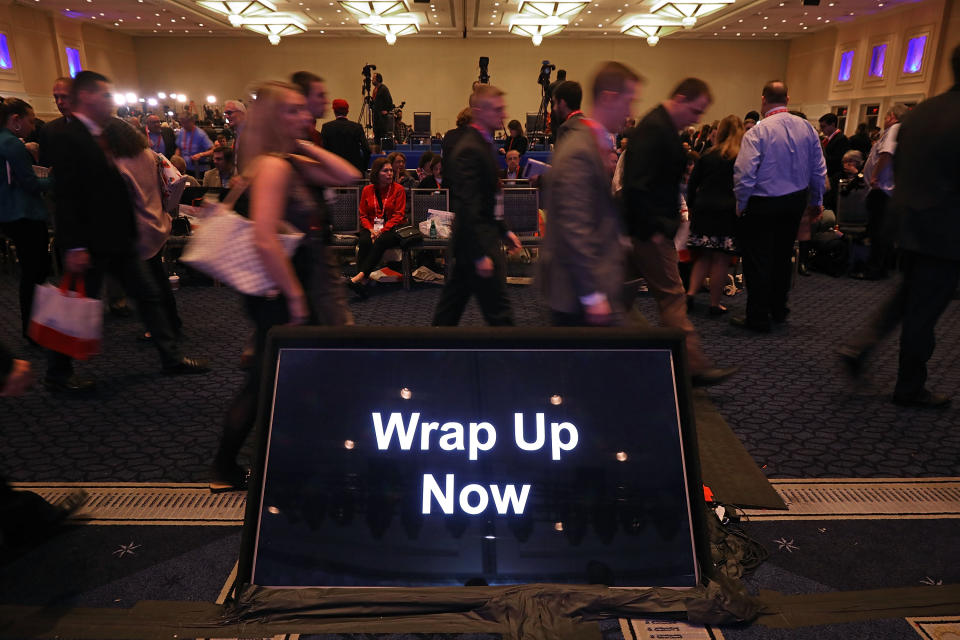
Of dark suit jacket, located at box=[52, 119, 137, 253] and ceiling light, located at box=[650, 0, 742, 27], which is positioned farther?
ceiling light, located at box=[650, 0, 742, 27]

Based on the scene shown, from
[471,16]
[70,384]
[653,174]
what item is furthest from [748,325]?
[471,16]

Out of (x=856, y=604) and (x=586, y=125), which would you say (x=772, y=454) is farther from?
(x=586, y=125)

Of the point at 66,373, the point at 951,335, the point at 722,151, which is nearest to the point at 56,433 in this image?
the point at 66,373

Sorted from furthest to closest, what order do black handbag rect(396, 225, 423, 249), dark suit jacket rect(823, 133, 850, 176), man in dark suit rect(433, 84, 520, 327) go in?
dark suit jacket rect(823, 133, 850, 176) → black handbag rect(396, 225, 423, 249) → man in dark suit rect(433, 84, 520, 327)

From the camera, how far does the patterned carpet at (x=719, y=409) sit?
2.71 metres

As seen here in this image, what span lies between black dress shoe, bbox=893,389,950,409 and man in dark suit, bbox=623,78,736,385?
947 millimetres

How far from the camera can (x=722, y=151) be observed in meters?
4.49

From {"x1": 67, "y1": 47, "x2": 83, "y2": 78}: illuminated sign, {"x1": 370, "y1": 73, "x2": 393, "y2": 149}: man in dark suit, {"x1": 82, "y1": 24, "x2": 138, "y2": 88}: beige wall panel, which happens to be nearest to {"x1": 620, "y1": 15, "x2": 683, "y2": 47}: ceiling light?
{"x1": 370, "y1": 73, "x2": 393, "y2": 149}: man in dark suit

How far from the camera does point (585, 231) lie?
7.09 feet

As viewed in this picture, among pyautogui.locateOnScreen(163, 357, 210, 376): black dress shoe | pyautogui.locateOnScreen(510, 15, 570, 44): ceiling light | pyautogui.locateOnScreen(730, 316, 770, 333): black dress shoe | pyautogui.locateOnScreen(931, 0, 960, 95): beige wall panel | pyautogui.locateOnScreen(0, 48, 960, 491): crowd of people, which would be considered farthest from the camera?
pyautogui.locateOnScreen(510, 15, 570, 44): ceiling light

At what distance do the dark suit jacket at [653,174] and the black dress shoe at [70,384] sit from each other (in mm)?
3163

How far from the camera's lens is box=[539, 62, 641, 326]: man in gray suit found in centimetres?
216

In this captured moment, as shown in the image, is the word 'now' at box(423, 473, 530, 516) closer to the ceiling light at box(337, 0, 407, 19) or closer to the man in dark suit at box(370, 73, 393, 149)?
the man in dark suit at box(370, 73, 393, 149)

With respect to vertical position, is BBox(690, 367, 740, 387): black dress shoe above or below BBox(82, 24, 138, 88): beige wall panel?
below
